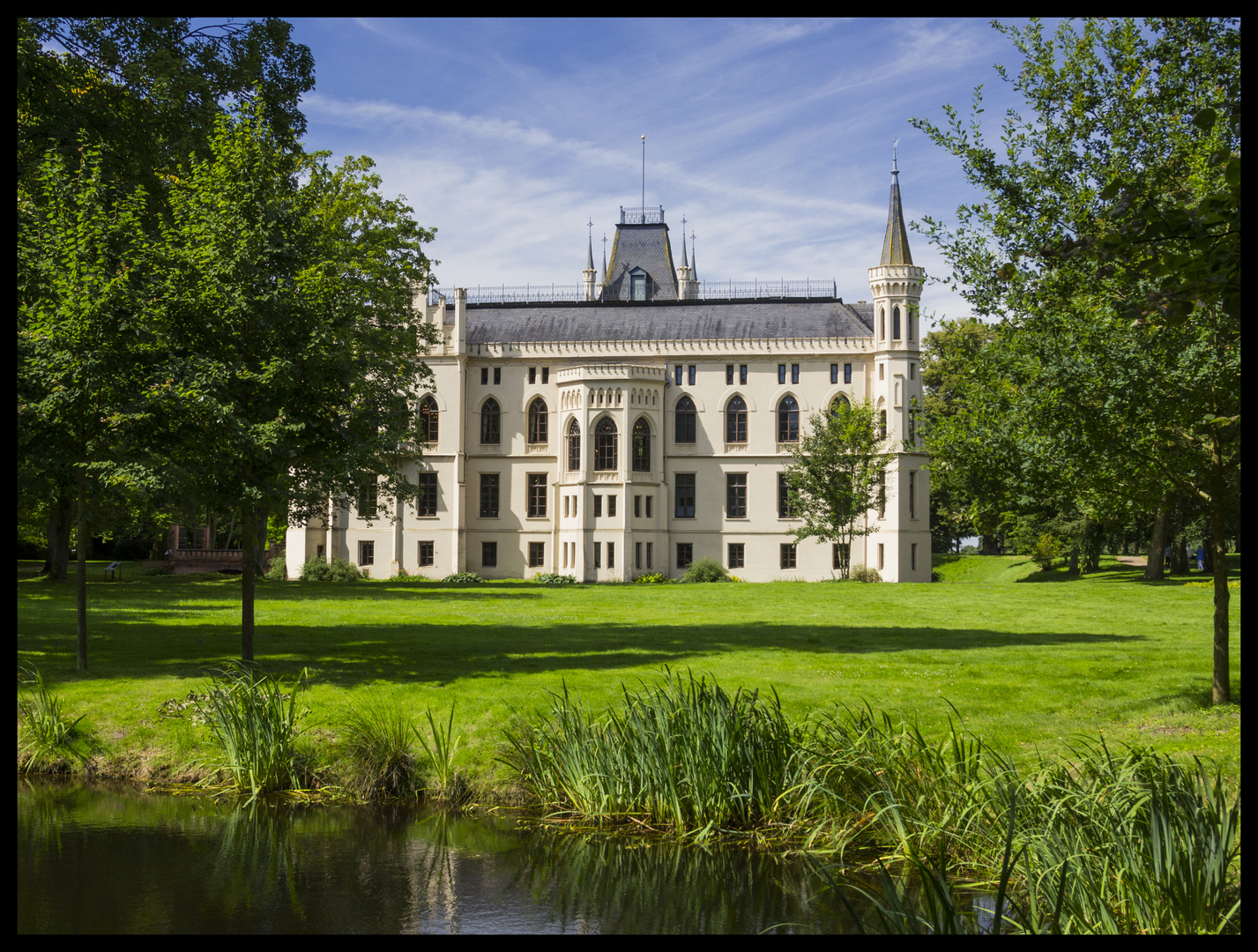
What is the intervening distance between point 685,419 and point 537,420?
7.04 m

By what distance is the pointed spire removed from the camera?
4828cm

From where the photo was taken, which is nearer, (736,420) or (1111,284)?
(1111,284)

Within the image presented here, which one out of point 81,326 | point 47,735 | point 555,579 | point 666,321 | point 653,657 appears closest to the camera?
point 47,735

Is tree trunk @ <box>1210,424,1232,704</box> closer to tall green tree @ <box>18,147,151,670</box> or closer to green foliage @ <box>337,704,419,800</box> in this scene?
green foliage @ <box>337,704,419,800</box>

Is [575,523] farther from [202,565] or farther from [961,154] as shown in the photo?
[961,154]

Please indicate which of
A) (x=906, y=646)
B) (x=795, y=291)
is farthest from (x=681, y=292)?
(x=906, y=646)

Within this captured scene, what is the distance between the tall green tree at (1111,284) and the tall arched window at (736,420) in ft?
121

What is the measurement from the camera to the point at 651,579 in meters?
46.2

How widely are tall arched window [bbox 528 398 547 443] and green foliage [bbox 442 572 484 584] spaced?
7088 millimetres

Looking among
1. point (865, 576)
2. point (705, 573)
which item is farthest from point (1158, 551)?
point (705, 573)

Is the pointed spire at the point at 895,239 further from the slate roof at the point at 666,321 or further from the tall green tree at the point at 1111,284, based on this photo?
the tall green tree at the point at 1111,284

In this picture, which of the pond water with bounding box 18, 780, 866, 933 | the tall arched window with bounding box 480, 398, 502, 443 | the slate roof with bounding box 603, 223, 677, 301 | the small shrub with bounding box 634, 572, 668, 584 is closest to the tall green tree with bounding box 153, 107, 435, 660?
the pond water with bounding box 18, 780, 866, 933

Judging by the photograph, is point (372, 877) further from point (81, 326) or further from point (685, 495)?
point (685, 495)

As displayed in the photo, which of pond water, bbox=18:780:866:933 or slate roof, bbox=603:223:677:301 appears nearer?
pond water, bbox=18:780:866:933
